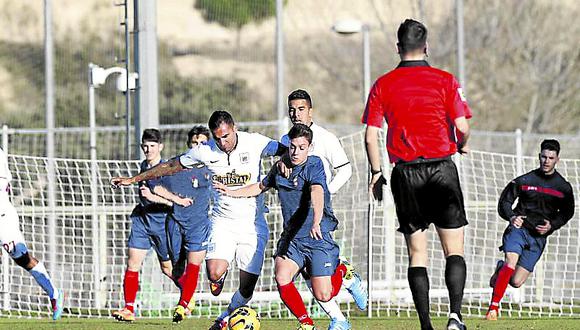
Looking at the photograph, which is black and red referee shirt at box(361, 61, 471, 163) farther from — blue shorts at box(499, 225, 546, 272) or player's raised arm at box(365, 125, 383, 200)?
blue shorts at box(499, 225, 546, 272)

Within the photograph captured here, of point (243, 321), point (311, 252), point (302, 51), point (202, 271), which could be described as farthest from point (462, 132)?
point (302, 51)

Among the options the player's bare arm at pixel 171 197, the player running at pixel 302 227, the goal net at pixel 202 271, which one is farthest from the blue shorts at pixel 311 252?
the goal net at pixel 202 271

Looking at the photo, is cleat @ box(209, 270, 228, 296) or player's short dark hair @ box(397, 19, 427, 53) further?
cleat @ box(209, 270, 228, 296)

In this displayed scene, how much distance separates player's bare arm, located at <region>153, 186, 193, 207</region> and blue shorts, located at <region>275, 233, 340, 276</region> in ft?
9.75

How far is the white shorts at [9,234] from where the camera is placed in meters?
13.0

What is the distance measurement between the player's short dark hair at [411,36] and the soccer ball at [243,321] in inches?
109

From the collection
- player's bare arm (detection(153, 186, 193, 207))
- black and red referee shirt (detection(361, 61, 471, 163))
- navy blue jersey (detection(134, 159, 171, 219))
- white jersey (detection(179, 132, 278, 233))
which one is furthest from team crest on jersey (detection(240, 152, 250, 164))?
navy blue jersey (detection(134, 159, 171, 219))

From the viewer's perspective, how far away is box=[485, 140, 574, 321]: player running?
1409 cm

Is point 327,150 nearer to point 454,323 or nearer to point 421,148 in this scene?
point 421,148

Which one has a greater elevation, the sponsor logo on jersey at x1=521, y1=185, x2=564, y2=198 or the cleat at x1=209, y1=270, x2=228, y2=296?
the sponsor logo on jersey at x1=521, y1=185, x2=564, y2=198

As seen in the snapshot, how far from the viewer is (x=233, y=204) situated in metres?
11.4

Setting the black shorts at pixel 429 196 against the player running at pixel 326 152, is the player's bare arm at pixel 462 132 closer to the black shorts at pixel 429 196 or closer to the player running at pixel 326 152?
the black shorts at pixel 429 196

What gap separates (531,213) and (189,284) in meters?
3.81

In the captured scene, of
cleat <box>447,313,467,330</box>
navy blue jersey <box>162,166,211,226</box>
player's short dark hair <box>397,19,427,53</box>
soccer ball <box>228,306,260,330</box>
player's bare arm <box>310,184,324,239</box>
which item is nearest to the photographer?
cleat <box>447,313,467,330</box>
